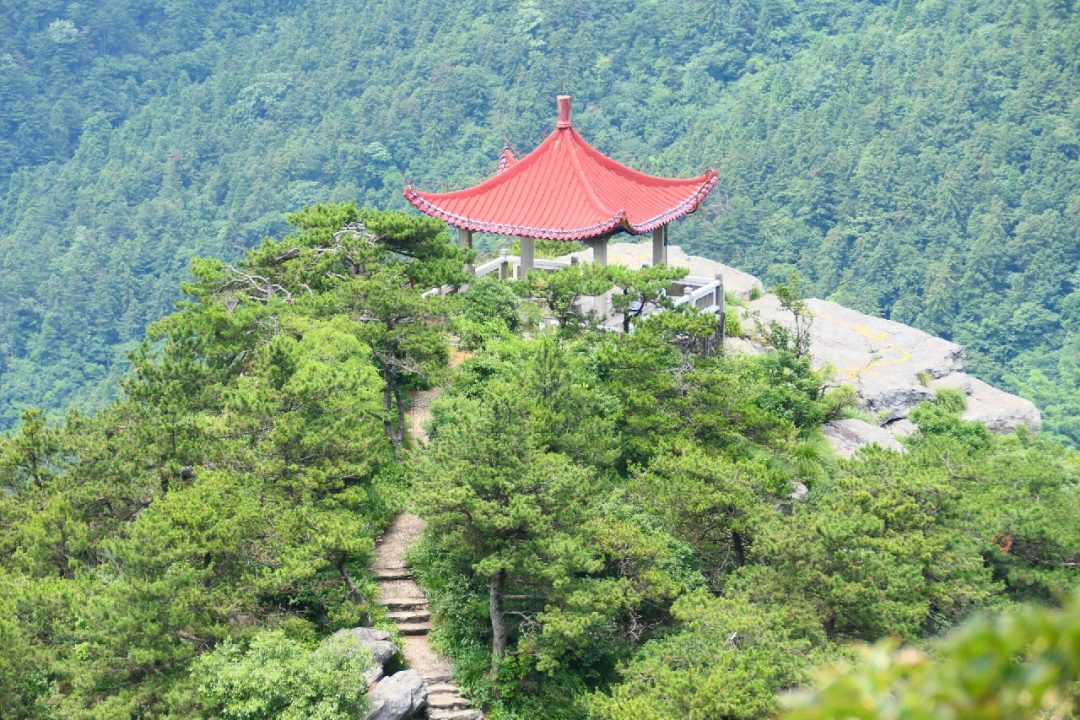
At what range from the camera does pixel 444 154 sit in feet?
234

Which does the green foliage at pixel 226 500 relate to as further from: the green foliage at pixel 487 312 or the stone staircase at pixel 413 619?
the green foliage at pixel 487 312

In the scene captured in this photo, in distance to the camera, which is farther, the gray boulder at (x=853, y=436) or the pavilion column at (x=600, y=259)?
the pavilion column at (x=600, y=259)

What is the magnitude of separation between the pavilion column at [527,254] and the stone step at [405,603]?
7.99 meters

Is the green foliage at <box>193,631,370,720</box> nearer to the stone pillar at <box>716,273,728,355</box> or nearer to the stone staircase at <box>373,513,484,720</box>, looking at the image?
the stone staircase at <box>373,513,484,720</box>

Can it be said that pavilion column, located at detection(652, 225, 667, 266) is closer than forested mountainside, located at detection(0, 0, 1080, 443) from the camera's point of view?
Yes

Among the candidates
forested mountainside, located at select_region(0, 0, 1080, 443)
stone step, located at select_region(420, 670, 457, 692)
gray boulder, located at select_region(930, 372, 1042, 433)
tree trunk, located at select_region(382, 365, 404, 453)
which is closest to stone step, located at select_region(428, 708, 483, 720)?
stone step, located at select_region(420, 670, 457, 692)

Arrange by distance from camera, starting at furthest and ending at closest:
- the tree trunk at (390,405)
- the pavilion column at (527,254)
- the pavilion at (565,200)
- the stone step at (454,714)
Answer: the pavilion column at (527,254)
the pavilion at (565,200)
the tree trunk at (390,405)
the stone step at (454,714)

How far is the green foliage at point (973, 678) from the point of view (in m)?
2.72

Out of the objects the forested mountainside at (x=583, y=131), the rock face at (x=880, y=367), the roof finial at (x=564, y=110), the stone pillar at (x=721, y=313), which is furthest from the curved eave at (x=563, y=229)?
the forested mountainside at (x=583, y=131)

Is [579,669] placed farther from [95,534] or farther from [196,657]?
[95,534]

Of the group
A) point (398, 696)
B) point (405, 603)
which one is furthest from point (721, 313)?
point (398, 696)

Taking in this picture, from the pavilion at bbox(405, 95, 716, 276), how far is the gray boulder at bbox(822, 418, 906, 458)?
4.44m

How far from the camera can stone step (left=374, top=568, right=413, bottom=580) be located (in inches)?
616

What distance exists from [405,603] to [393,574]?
559 millimetres
